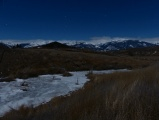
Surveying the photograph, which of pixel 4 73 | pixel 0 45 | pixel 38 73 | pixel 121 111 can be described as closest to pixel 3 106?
pixel 0 45

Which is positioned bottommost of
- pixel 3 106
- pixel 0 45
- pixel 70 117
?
pixel 3 106

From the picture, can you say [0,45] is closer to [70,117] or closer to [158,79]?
[70,117]

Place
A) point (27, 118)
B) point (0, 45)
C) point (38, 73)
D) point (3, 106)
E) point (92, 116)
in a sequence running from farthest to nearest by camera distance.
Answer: point (38, 73) → point (3, 106) → point (0, 45) → point (27, 118) → point (92, 116)

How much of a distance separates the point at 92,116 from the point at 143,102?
1370mm

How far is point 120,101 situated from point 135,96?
1.93 feet

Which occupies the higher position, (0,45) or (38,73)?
(0,45)

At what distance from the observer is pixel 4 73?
2284 centimetres

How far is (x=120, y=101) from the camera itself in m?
5.77

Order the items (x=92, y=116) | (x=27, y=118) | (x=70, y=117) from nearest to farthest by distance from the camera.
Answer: (x=92, y=116) → (x=70, y=117) → (x=27, y=118)

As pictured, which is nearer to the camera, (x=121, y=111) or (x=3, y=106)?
(x=121, y=111)

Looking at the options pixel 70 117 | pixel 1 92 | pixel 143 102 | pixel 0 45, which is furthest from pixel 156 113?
pixel 1 92

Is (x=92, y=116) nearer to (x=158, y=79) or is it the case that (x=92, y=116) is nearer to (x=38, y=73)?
(x=158, y=79)

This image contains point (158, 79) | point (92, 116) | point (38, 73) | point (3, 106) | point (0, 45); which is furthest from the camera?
point (38, 73)

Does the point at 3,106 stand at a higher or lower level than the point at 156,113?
lower
